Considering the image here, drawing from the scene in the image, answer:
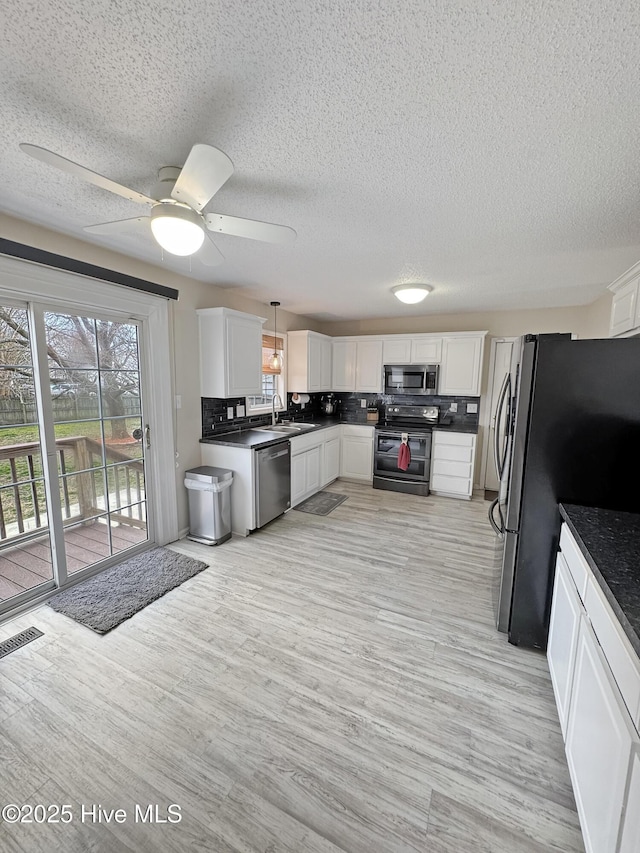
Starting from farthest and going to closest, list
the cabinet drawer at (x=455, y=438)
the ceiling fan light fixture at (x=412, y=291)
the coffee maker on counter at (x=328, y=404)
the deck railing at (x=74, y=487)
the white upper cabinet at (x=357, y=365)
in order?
the coffee maker on counter at (x=328, y=404), the white upper cabinet at (x=357, y=365), the cabinet drawer at (x=455, y=438), the ceiling fan light fixture at (x=412, y=291), the deck railing at (x=74, y=487)

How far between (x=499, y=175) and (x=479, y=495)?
4.07m

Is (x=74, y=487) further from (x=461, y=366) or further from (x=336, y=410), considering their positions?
(x=461, y=366)

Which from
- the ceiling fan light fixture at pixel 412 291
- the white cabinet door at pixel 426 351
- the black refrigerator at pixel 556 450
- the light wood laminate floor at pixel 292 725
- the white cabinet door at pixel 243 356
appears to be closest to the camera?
the light wood laminate floor at pixel 292 725

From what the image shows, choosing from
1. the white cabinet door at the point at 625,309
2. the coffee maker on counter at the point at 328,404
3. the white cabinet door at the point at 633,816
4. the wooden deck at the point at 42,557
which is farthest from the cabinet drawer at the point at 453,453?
the white cabinet door at the point at 633,816

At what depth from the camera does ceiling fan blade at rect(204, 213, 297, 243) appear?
5.15ft

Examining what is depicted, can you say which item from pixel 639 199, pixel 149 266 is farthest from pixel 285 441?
pixel 639 199

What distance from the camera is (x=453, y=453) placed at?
4.64 m

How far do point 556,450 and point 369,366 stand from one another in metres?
3.58

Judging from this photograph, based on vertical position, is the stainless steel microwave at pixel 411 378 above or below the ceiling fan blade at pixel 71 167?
below

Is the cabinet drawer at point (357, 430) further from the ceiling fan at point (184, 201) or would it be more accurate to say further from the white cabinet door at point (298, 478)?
the ceiling fan at point (184, 201)

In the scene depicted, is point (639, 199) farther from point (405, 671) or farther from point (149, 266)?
point (149, 266)

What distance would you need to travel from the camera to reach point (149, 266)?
2947mm

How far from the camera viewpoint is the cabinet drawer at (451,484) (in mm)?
4625

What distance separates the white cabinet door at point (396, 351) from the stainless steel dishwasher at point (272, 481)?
2.20 meters
